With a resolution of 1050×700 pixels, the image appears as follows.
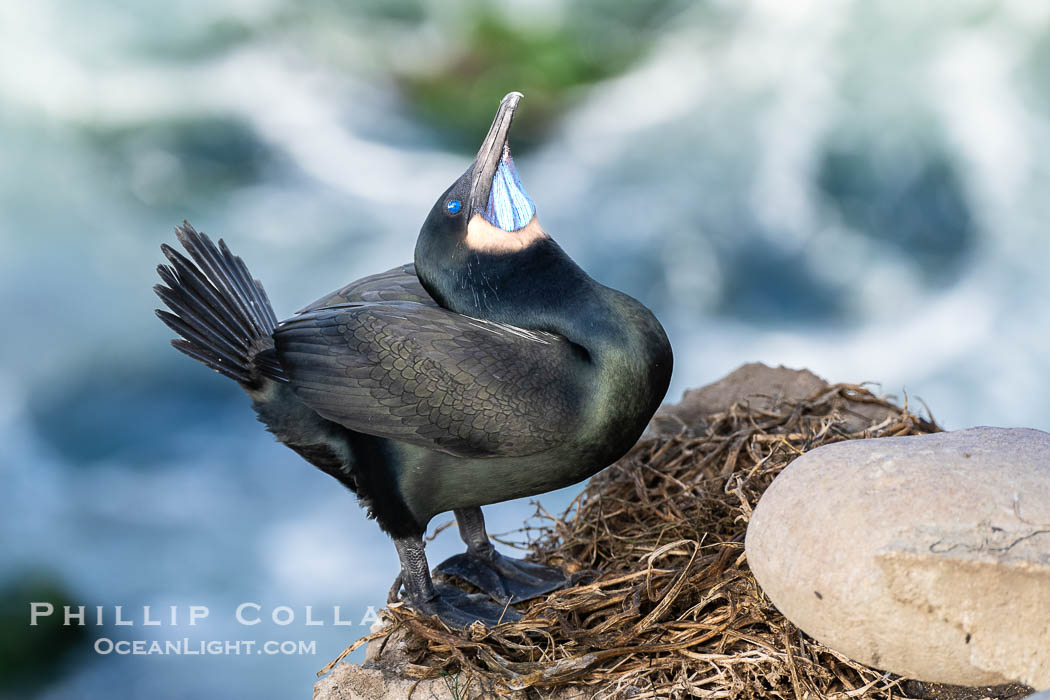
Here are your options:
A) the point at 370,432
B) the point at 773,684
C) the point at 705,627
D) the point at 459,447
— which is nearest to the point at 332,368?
the point at 370,432

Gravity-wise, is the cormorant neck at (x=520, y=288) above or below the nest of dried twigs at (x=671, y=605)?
above

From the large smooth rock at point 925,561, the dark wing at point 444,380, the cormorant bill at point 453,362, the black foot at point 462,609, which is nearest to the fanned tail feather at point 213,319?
the cormorant bill at point 453,362

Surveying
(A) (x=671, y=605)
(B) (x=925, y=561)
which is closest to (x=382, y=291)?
(A) (x=671, y=605)

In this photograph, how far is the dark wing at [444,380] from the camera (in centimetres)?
233

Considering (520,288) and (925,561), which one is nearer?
(925,561)

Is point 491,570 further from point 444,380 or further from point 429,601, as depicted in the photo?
point 444,380

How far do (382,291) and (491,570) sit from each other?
2.76ft

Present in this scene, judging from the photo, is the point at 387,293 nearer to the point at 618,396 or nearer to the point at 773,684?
the point at 618,396

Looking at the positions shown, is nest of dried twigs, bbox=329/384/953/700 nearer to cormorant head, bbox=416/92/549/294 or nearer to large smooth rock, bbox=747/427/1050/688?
large smooth rock, bbox=747/427/1050/688

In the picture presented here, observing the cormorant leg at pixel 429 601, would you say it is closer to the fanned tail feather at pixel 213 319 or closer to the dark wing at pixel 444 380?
the dark wing at pixel 444 380

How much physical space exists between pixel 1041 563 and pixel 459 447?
47.0 inches

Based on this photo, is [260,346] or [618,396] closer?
[618,396]

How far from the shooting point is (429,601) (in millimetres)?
2732

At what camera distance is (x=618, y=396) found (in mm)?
2379
